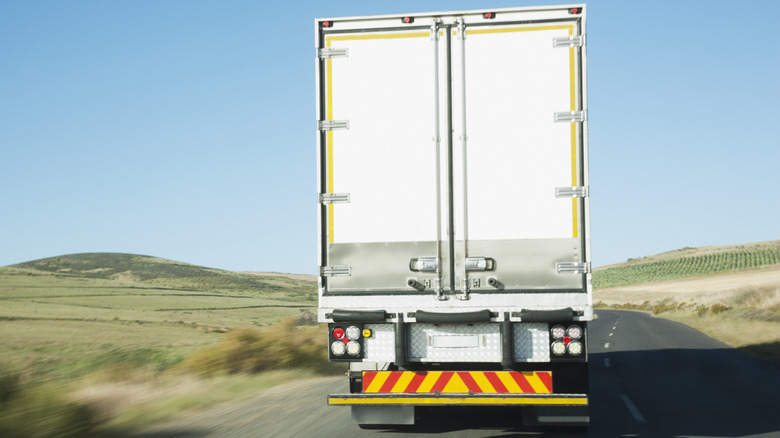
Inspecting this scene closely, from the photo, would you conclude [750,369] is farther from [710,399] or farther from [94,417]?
[94,417]

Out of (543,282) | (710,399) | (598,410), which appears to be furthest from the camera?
(710,399)

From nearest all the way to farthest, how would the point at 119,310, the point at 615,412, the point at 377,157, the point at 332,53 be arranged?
1. the point at 377,157
2. the point at 332,53
3. the point at 615,412
4. the point at 119,310

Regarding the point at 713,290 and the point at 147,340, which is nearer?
the point at 147,340

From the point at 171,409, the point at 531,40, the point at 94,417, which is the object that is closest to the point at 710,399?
the point at 531,40

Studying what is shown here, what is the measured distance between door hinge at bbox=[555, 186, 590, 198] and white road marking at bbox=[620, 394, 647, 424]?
3551mm

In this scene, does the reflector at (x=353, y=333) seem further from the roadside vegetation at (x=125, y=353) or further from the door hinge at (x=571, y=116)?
the roadside vegetation at (x=125, y=353)

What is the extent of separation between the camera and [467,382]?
7348 millimetres

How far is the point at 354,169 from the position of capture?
7.57 meters

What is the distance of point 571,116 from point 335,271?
2.78 meters

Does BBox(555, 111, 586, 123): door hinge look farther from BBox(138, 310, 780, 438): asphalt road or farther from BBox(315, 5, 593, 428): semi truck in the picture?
BBox(138, 310, 780, 438): asphalt road

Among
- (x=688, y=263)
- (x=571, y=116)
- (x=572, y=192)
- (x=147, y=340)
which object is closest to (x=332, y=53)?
(x=571, y=116)

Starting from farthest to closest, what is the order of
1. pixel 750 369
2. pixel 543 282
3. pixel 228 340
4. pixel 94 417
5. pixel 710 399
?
pixel 750 369
pixel 228 340
pixel 710 399
pixel 94 417
pixel 543 282

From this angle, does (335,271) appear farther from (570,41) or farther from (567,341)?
(570,41)

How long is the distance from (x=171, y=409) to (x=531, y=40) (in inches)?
269
